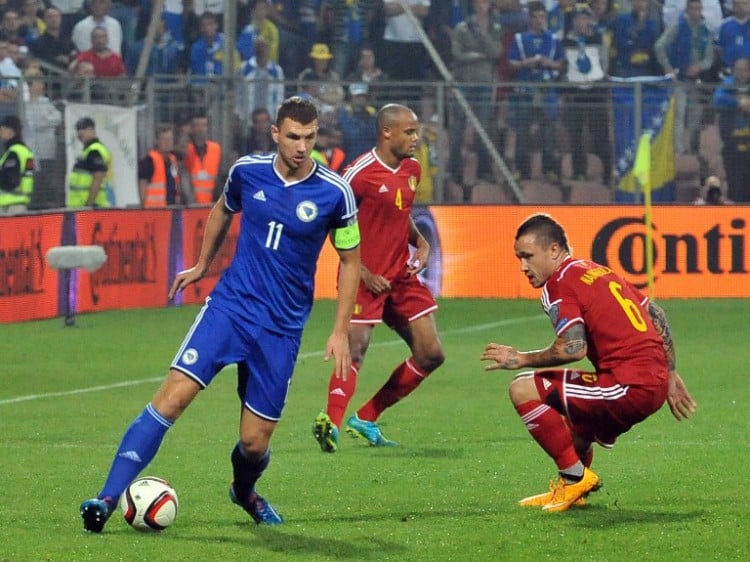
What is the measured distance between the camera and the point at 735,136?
22.0 metres

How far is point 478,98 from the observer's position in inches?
874

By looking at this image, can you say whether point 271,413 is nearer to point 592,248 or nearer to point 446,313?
point 446,313

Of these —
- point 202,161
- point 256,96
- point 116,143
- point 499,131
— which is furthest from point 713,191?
point 116,143

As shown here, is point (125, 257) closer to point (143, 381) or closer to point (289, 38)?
point (289, 38)

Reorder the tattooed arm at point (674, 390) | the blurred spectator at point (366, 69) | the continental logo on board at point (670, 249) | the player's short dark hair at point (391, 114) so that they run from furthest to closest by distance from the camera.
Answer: the blurred spectator at point (366, 69)
the continental logo on board at point (670, 249)
the player's short dark hair at point (391, 114)
the tattooed arm at point (674, 390)

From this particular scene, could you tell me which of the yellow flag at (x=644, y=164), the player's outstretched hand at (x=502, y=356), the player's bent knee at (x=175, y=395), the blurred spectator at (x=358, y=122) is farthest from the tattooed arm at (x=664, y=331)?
the blurred spectator at (x=358, y=122)

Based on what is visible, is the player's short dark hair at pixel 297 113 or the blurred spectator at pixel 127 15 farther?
the blurred spectator at pixel 127 15

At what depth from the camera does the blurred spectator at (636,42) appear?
2319cm

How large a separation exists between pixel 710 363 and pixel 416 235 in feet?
15.7

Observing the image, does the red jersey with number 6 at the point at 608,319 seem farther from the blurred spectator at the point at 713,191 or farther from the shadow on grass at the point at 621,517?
the blurred spectator at the point at 713,191

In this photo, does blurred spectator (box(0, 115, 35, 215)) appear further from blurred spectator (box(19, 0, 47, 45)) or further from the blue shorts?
the blue shorts

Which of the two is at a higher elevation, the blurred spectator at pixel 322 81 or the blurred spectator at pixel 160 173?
the blurred spectator at pixel 322 81

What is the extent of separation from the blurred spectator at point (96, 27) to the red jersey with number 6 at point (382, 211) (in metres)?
13.5

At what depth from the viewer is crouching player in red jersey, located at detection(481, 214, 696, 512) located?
7.68 metres
